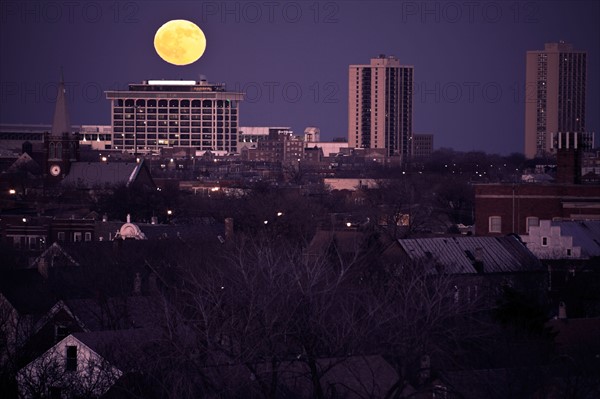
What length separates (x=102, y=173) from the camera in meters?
112

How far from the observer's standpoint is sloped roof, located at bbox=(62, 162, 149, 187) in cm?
10850

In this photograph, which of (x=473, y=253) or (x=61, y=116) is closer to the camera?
(x=473, y=253)

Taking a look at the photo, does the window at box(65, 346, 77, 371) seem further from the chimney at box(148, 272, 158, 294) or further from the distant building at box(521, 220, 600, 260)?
the distant building at box(521, 220, 600, 260)

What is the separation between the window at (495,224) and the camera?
61.2 meters

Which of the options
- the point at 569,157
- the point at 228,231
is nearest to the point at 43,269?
the point at 228,231

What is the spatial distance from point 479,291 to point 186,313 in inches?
364

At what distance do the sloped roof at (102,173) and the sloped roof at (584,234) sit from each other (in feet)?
177

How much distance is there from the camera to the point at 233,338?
26781mm

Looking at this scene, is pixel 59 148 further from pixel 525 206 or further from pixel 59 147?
pixel 525 206

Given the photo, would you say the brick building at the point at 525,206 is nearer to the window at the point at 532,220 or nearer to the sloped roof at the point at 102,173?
the window at the point at 532,220

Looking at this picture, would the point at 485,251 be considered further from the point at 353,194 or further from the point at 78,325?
the point at 353,194

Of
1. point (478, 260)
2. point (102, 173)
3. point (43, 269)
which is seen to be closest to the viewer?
point (43, 269)

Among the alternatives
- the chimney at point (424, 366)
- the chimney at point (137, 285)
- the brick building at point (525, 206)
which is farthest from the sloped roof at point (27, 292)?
the brick building at point (525, 206)

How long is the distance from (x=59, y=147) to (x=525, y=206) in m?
59.7
